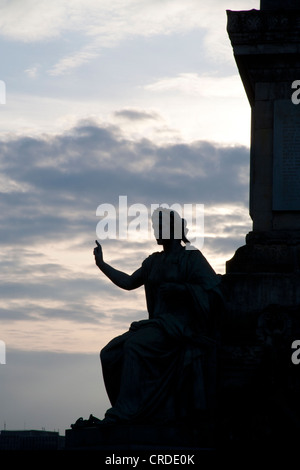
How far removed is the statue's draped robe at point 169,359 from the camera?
1858 cm

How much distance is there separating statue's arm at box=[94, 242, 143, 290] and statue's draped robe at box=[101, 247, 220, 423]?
1.92 ft

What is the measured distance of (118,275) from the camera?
20109 mm

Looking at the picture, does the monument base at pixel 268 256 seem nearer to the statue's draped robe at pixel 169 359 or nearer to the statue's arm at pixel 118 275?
the statue's draped robe at pixel 169 359

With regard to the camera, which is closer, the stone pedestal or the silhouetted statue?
the silhouetted statue

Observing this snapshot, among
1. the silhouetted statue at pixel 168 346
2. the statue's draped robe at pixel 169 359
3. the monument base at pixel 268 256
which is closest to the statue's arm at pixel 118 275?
the silhouetted statue at pixel 168 346

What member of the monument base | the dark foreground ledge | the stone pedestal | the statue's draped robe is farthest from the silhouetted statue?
the stone pedestal

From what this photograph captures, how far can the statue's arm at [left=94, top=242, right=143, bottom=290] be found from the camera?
65.6ft

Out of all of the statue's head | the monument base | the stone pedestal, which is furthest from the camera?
the stone pedestal

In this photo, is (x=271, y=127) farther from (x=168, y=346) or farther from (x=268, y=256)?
(x=168, y=346)

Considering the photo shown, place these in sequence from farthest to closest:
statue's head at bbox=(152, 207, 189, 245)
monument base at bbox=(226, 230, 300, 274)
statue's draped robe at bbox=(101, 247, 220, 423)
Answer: monument base at bbox=(226, 230, 300, 274) → statue's head at bbox=(152, 207, 189, 245) → statue's draped robe at bbox=(101, 247, 220, 423)

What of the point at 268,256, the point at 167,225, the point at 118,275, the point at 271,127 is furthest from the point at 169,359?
the point at 271,127

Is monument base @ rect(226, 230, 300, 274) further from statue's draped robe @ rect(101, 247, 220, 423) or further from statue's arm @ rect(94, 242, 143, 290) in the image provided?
statue's arm @ rect(94, 242, 143, 290)

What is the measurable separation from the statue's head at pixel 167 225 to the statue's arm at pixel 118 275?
64cm

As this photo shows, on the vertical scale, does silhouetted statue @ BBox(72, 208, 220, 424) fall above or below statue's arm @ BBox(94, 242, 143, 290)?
below
